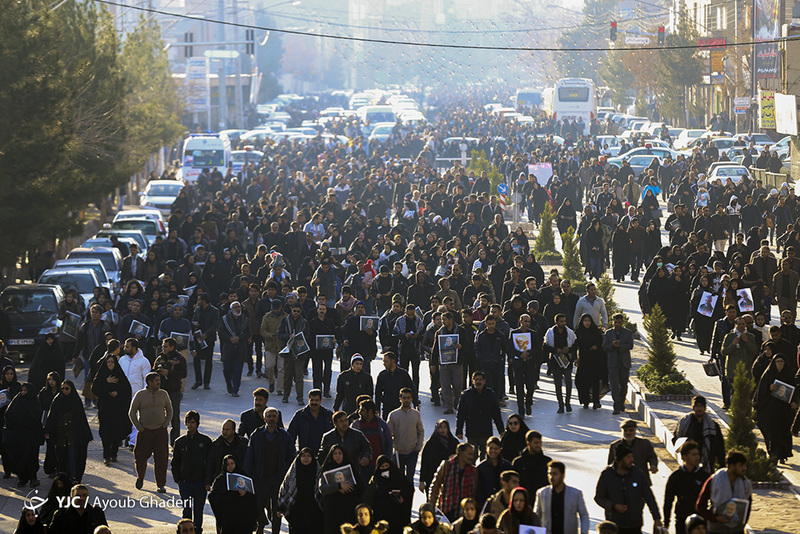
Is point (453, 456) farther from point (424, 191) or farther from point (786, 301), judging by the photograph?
point (424, 191)

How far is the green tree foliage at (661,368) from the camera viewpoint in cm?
1757

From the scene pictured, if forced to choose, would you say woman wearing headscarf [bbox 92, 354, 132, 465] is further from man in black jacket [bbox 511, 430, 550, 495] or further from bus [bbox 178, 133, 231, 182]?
bus [bbox 178, 133, 231, 182]

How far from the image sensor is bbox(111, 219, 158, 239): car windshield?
34.1 metres

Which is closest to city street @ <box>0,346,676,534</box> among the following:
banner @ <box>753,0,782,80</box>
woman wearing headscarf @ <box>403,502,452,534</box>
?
woman wearing headscarf @ <box>403,502,452,534</box>

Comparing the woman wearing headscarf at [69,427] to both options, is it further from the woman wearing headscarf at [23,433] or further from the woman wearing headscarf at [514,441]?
the woman wearing headscarf at [514,441]

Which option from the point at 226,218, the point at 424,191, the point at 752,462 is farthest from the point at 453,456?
the point at 424,191

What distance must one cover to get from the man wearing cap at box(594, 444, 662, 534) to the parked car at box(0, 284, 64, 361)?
13.4 m

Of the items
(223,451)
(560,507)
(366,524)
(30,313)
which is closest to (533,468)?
(560,507)

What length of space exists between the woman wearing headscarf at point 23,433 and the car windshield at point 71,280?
34.9ft

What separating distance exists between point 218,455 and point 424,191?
23982 millimetres

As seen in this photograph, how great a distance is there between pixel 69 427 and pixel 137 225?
20.2 metres

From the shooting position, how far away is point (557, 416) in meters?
17.6

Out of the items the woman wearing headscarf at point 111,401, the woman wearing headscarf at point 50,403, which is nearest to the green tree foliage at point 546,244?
the woman wearing headscarf at point 111,401

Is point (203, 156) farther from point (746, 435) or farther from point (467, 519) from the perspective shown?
point (467, 519)
